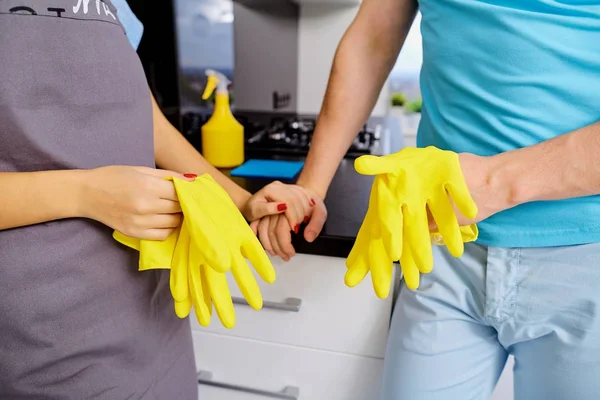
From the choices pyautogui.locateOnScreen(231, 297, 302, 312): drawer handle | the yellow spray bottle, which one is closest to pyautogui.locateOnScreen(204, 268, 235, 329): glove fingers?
pyautogui.locateOnScreen(231, 297, 302, 312): drawer handle

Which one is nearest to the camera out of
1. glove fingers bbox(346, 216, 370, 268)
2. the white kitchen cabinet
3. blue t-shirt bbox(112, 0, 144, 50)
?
glove fingers bbox(346, 216, 370, 268)

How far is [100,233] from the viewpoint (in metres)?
0.56

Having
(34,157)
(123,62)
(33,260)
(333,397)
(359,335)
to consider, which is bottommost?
(333,397)

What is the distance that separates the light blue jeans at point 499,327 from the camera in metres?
0.55

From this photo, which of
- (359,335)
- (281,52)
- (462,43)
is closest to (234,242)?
(462,43)

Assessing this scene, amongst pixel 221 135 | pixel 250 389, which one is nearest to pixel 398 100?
pixel 221 135

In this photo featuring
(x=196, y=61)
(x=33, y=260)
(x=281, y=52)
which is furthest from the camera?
(x=281, y=52)

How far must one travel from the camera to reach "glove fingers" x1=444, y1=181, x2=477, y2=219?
1.49ft

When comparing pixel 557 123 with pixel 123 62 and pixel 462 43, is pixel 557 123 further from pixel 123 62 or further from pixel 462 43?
pixel 123 62

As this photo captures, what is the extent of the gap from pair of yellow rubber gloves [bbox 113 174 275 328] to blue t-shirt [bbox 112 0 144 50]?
0.32 meters

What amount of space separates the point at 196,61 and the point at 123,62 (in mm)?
945

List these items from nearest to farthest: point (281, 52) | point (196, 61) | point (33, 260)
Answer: point (33, 260)
point (196, 61)
point (281, 52)

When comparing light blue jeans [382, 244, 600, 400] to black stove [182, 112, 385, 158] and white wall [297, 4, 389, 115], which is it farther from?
white wall [297, 4, 389, 115]

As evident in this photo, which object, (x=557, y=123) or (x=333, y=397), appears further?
(x=333, y=397)
